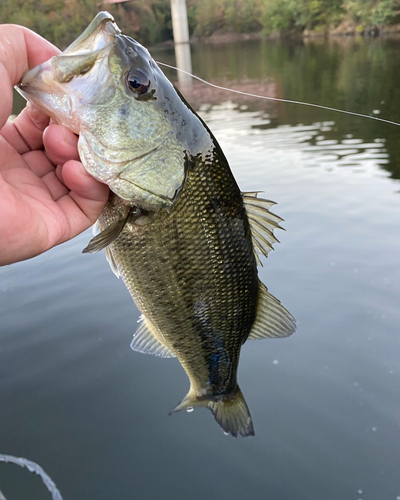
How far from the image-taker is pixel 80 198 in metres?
1.76

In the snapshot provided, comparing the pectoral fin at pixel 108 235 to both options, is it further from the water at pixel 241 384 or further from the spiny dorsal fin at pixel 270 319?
the water at pixel 241 384

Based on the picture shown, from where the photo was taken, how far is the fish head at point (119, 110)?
1.49m

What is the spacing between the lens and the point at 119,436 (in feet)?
11.5

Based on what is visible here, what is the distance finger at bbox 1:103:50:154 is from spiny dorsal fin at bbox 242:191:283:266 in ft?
3.13

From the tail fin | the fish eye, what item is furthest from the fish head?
the tail fin

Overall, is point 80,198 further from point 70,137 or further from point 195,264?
point 195,264

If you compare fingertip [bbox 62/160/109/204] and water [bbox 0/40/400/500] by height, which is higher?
fingertip [bbox 62/160/109/204]

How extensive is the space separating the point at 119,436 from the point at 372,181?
6742 millimetres

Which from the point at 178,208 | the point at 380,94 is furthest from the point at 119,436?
the point at 380,94

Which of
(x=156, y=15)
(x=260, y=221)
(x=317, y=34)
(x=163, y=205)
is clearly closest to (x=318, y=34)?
(x=317, y=34)

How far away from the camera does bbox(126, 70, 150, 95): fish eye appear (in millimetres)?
1594

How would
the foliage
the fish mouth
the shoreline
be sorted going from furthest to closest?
the foliage, the shoreline, the fish mouth

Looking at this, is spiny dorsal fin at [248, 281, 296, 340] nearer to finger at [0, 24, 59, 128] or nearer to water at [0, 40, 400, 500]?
finger at [0, 24, 59, 128]

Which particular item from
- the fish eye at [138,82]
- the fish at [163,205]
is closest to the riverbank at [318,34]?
the fish at [163,205]
